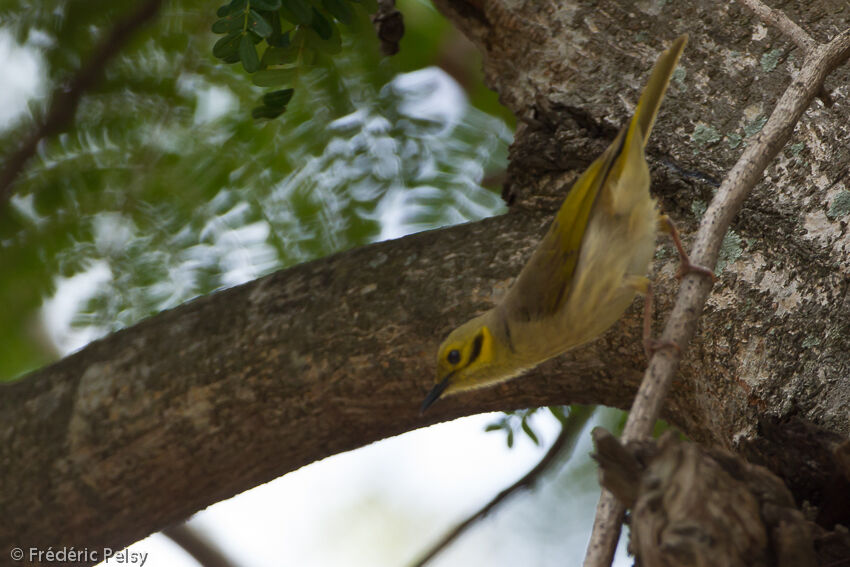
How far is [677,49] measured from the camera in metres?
2.68

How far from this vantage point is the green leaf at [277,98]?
3.23 m

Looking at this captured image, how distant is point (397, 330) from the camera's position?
2854 millimetres

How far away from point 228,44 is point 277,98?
0.31 meters

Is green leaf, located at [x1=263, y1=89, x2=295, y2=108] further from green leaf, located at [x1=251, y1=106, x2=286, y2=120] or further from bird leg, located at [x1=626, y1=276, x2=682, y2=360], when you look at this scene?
bird leg, located at [x1=626, y1=276, x2=682, y2=360]

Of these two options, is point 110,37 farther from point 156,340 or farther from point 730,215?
point 730,215

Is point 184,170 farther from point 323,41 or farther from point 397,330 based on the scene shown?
point 397,330

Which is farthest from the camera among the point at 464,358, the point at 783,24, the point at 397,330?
the point at 397,330

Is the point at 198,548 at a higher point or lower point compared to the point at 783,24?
lower

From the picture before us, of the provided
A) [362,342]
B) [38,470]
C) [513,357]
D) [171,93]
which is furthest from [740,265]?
[171,93]

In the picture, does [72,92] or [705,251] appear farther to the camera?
[72,92]

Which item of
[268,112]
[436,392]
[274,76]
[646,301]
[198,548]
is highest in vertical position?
[274,76]

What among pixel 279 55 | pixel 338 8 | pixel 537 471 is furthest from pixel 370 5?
pixel 537 471

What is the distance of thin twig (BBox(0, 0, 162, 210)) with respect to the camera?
12.7ft

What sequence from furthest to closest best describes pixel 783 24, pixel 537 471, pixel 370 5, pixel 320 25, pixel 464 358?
pixel 537 471 < pixel 370 5 < pixel 320 25 < pixel 464 358 < pixel 783 24
